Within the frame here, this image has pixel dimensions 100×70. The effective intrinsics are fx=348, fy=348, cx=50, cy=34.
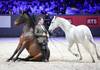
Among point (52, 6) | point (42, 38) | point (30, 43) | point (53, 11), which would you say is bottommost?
point (30, 43)

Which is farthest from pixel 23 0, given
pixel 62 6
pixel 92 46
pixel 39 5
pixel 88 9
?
pixel 92 46

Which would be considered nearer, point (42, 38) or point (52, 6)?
point (42, 38)

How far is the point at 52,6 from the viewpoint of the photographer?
867 inches

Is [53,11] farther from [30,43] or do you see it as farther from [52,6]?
[30,43]

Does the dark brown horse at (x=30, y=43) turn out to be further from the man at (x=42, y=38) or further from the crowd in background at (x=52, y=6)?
the crowd in background at (x=52, y=6)

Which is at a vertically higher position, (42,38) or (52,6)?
(52,6)

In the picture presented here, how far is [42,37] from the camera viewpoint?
9.85 metres

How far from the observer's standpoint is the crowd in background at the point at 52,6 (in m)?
21.6

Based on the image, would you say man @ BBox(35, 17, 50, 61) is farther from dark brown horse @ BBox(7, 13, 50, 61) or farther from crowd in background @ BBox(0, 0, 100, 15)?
crowd in background @ BBox(0, 0, 100, 15)

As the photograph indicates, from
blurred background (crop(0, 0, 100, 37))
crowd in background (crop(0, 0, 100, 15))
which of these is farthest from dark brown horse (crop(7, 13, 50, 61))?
crowd in background (crop(0, 0, 100, 15))

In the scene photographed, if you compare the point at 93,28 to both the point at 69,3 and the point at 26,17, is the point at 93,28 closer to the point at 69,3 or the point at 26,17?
the point at 69,3

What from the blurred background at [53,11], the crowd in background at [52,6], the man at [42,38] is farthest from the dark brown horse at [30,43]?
the crowd in background at [52,6]

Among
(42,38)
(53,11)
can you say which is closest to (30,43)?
(42,38)

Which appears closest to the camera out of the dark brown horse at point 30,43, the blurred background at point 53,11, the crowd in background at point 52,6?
the dark brown horse at point 30,43
